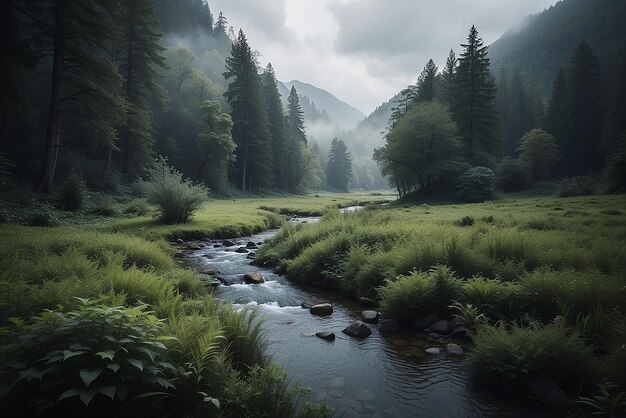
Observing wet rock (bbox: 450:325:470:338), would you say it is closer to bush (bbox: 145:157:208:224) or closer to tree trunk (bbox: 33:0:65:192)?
bush (bbox: 145:157:208:224)

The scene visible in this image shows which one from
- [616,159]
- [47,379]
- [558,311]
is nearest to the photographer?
[47,379]

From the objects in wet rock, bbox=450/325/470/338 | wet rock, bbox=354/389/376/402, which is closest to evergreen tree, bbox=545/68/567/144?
wet rock, bbox=450/325/470/338

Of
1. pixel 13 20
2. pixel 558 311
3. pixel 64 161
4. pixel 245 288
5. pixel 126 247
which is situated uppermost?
pixel 13 20

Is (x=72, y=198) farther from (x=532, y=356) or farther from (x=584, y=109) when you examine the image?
(x=584, y=109)

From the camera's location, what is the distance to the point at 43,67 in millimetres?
38750

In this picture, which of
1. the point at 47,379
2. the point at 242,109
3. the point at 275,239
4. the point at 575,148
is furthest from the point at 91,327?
the point at 575,148

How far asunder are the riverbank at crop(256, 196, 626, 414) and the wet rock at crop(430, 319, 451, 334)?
31cm

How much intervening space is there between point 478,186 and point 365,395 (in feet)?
133

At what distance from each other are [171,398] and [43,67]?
51.2m

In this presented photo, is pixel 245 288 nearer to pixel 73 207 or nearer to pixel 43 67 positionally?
pixel 73 207

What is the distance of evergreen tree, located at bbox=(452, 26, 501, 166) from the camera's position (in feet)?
163

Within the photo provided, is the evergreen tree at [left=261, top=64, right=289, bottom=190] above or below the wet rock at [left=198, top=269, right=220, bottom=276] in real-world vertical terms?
above

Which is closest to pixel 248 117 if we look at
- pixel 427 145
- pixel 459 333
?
pixel 427 145

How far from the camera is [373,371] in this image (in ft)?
18.6
